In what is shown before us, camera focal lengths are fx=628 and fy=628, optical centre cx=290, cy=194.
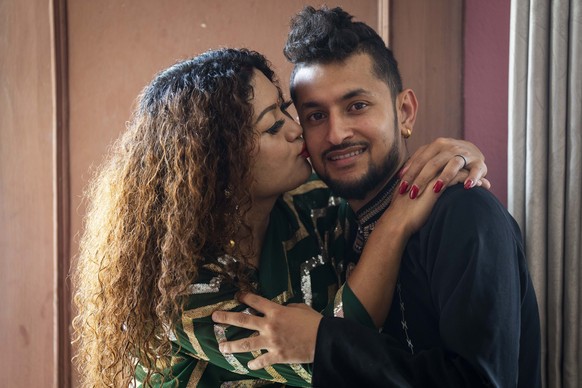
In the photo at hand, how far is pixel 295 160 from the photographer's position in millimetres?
1604

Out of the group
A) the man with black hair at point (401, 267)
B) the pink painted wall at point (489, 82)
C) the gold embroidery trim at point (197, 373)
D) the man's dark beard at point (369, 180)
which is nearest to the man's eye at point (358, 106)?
the man with black hair at point (401, 267)

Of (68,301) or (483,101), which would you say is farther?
(68,301)

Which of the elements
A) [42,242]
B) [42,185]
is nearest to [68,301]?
[42,242]

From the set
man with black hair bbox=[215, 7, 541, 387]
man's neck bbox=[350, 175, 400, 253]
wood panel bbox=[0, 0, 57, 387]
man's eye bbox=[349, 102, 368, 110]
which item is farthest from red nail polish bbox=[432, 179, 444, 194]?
wood panel bbox=[0, 0, 57, 387]

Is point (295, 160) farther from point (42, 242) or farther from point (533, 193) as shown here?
point (42, 242)

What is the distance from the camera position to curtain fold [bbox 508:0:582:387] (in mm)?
1494

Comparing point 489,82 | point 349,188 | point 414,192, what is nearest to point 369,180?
point 349,188

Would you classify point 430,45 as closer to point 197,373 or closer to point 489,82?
point 489,82

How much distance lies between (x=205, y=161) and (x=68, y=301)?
2.93 feet

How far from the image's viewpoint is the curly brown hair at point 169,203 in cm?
150

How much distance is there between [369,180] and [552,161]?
0.44 meters

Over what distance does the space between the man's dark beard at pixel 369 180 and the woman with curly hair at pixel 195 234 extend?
0.10 m

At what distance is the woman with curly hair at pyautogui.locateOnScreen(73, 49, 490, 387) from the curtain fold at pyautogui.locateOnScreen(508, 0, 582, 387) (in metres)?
0.39

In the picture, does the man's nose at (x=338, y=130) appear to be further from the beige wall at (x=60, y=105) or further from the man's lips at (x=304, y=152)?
the beige wall at (x=60, y=105)
